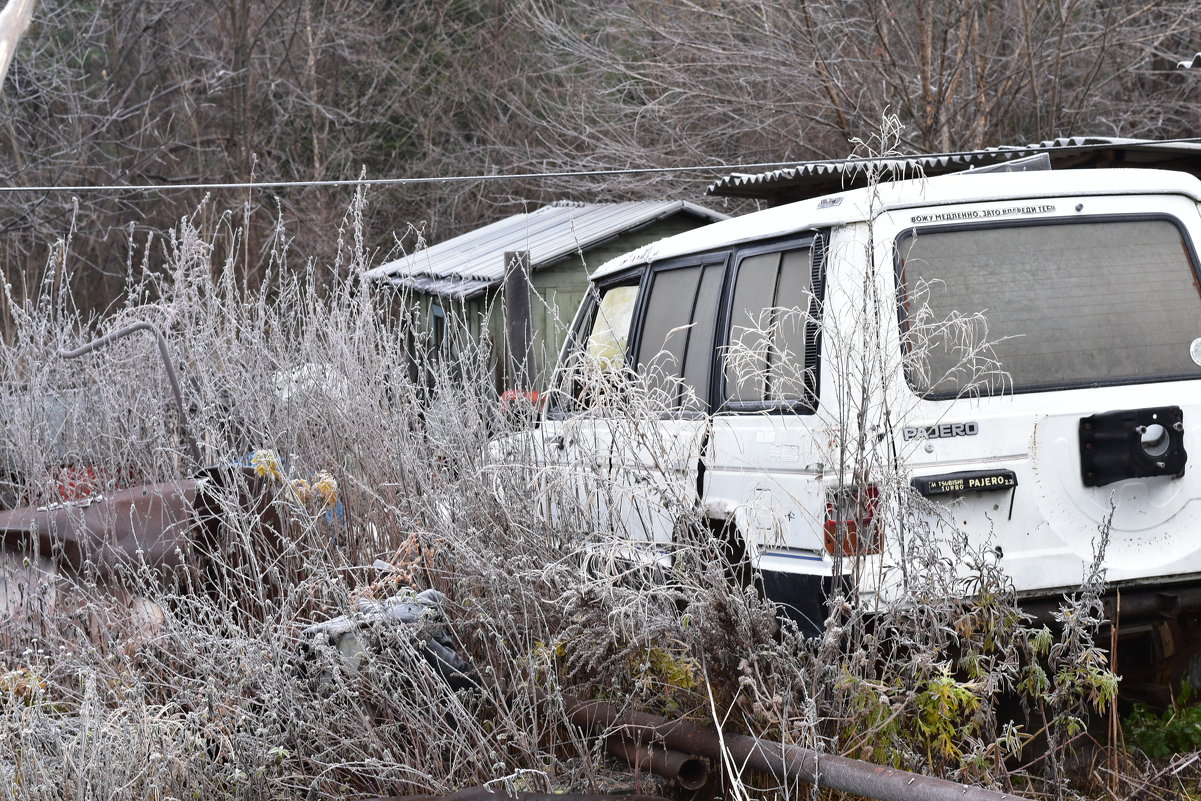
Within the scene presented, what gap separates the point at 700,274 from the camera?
569 cm

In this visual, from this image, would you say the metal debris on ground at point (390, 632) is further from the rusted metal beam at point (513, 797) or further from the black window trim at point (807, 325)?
the black window trim at point (807, 325)

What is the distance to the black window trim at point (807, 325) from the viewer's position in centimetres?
462

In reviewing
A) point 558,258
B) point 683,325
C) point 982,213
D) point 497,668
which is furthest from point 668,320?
point 558,258

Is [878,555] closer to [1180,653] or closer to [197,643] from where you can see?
[1180,653]

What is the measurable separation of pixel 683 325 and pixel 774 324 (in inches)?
41.6

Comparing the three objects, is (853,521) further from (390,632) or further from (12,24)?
(12,24)

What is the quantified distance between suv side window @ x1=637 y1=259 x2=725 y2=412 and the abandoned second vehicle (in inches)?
18.9

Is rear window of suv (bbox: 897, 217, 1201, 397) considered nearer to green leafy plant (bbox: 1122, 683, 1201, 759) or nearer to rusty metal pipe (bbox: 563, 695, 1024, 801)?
green leafy plant (bbox: 1122, 683, 1201, 759)

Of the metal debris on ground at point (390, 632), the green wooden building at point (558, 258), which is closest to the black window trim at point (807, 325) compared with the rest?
the metal debris on ground at point (390, 632)

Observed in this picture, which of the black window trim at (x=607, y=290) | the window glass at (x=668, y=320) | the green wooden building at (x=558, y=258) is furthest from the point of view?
the green wooden building at (x=558, y=258)

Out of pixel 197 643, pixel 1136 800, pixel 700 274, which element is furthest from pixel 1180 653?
pixel 197 643

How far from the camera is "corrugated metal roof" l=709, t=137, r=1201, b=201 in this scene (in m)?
8.26

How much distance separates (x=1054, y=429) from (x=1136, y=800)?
1.29m

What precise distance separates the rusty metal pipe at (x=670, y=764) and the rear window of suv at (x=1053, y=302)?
156cm
